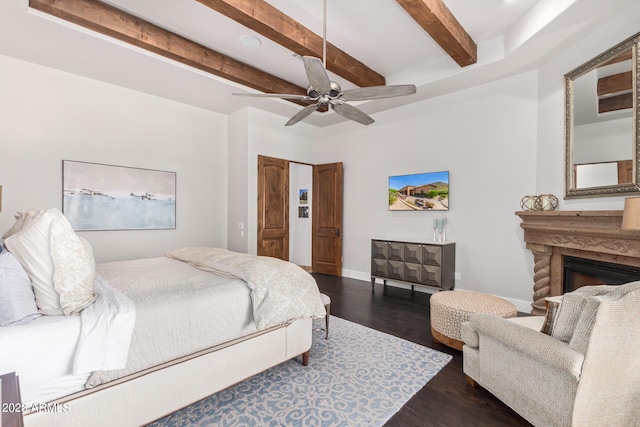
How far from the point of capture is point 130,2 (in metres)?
2.82

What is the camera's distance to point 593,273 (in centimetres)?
296

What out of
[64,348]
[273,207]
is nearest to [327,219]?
[273,207]

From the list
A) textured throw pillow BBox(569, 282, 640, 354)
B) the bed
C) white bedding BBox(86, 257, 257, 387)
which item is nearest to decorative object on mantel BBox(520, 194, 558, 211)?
textured throw pillow BBox(569, 282, 640, 354)

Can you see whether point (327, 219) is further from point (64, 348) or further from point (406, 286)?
point (64, 348)

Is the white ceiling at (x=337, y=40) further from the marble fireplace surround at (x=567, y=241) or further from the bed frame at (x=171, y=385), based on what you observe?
the bed frame at (x=171, y=385)

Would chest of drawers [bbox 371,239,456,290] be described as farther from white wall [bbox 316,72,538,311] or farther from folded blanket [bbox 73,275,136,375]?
folded blanket [bbox 73,275,136,375]

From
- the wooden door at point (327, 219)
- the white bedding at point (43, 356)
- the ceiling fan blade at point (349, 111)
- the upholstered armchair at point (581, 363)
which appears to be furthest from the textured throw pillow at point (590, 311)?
the wooden door at point (327, 219)

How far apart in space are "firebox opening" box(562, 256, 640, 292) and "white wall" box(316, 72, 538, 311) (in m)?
0.53

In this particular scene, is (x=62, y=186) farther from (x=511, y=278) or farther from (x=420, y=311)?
(x=511, y=278)

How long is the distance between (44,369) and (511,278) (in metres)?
4.65

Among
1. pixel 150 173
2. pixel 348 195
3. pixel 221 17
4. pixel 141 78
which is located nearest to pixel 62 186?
pixel 150 173

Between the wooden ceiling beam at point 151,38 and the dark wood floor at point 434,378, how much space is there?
3.42m

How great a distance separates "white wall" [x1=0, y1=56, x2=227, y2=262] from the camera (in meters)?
3.45

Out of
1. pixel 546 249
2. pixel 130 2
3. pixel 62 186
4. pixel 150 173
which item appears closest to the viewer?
pixel 130 2
